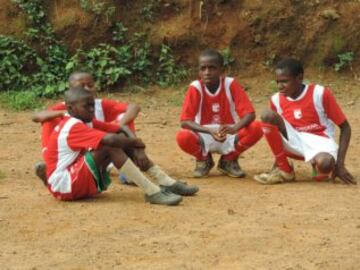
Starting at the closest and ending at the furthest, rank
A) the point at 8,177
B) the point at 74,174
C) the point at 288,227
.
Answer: the point at 288,227 < the point at 74,174 < the point at 8,177

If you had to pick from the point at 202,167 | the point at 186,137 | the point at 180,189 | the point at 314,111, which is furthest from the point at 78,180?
the point at 314,111

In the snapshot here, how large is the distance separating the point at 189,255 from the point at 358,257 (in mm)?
892

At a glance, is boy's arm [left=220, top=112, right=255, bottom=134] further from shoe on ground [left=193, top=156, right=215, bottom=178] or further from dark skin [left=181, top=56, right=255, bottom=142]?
shoe on ground [left=193, top=156, right=215, bottom=178]

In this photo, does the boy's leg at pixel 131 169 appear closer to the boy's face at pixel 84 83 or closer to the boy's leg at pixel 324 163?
the boy's face at pixel 84 83

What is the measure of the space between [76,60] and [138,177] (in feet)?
18.0

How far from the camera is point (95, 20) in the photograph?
37.4 feet

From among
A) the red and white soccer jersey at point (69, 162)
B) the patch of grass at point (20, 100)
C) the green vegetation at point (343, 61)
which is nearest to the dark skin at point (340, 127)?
the red and white soccer jersey at point (69, 162)

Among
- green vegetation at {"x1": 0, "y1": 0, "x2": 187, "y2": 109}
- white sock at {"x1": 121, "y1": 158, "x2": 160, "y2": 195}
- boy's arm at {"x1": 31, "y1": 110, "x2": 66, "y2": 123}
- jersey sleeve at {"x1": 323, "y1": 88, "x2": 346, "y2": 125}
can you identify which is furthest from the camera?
green vegetation at {"x1": 0, "y1": 0, "x2": 187, "y2": 109}

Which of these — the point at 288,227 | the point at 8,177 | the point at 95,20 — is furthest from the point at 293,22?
the point at 288,227

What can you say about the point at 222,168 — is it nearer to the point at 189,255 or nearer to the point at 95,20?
the point at 189,255

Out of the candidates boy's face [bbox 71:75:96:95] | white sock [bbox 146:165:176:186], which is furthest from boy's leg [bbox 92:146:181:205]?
boy's face [bbox 71:75:96:95]

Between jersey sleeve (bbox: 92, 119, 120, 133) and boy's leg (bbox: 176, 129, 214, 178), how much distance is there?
910 mm

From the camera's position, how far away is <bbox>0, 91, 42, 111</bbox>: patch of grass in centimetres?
1015

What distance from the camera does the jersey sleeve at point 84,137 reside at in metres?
5.65
